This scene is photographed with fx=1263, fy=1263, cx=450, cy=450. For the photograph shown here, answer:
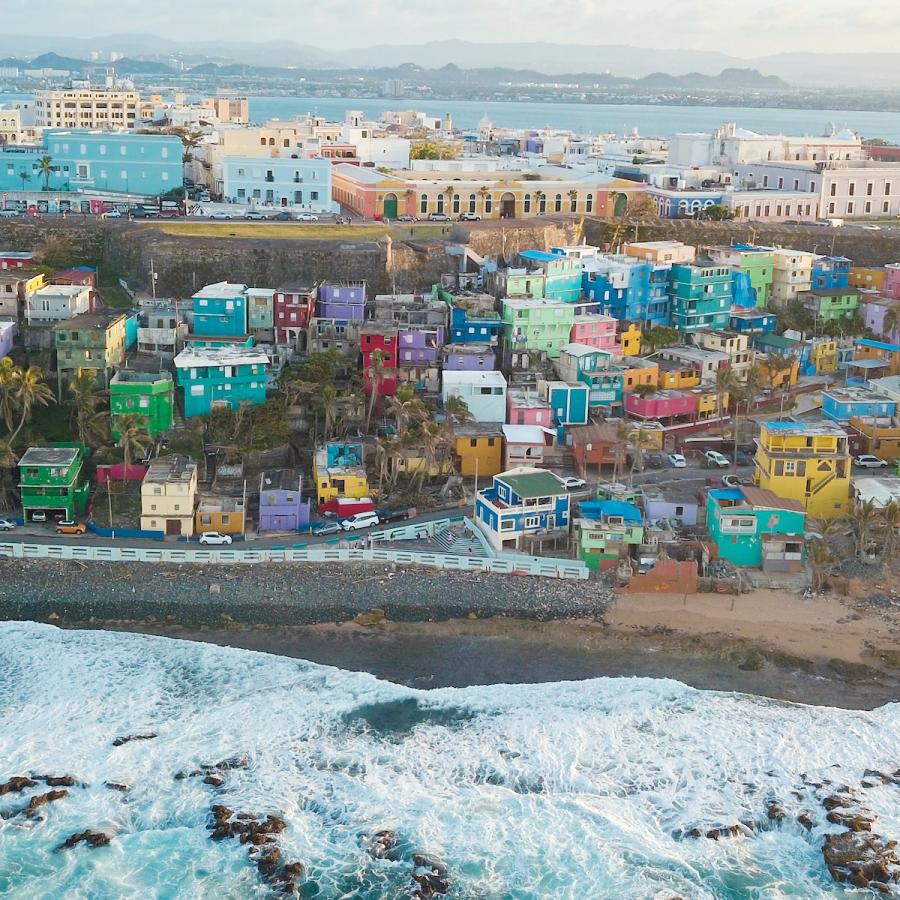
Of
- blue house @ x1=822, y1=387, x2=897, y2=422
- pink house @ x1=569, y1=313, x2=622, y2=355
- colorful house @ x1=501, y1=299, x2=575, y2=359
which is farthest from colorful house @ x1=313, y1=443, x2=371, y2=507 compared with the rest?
blue house @ x1=822, y1=387, x2=897, y2=422

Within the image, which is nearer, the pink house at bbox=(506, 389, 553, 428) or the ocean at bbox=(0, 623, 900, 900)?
the ocean at bbox=(0, 623, 900, 900)

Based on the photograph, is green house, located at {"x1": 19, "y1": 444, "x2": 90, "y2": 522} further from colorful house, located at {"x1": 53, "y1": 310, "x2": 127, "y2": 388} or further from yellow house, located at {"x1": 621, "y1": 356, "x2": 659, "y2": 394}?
yellow house, located at {"x1": 621, "y1": 356, "x2": 659, "y2": 394}

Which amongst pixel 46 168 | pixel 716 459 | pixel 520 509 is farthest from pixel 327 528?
pixel 46 168

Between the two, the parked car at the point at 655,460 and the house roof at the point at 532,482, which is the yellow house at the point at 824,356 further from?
the house roof at the point at 532,482

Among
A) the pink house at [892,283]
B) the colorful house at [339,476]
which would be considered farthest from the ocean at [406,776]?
the pink house at [892,283]

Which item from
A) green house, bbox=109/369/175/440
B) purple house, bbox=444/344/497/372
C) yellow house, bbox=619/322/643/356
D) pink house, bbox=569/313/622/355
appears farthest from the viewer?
yellow house, bbox=619/322/643/356
